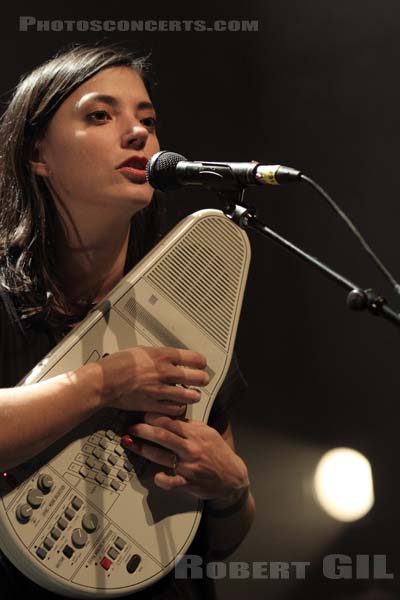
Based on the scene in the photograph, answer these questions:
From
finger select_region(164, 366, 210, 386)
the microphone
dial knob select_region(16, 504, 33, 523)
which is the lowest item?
dial knob select_region(16, 504, 33, 523)

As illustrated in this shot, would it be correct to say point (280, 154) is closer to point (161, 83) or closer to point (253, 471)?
point (161, 83)

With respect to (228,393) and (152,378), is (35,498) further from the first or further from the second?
(228,393)

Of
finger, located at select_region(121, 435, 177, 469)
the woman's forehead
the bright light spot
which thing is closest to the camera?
finger, located at select_region(121, 435, 177, 469)

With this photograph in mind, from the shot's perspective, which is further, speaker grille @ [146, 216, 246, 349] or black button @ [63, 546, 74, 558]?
speaker grille @ [146, 216, 246, 349]

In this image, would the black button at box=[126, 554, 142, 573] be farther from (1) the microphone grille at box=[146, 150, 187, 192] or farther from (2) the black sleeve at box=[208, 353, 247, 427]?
(1) the microphone grille at box=[146, 150, 187, 192]

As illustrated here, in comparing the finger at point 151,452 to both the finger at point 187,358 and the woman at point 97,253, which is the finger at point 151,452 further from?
the finger at point 187,358

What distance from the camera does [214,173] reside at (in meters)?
1.15

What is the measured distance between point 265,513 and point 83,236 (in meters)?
0.66

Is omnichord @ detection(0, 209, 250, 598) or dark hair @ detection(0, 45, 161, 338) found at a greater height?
dark hair @ detection(0, 45, 161, 338)

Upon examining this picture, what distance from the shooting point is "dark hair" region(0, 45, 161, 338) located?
59.2 inches

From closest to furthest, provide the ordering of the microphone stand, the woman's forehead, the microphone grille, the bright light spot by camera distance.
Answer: the microphone stand, the microphone grille, the woman's forehead, the bright light spot

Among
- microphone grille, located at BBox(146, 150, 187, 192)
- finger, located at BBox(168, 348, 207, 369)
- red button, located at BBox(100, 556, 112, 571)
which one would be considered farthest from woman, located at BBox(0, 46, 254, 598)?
microphone grille, located at BBox(146, 150, 187, 192)

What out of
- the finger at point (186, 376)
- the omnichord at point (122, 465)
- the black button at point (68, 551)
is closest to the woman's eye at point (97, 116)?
the omnichord at point (122, 465)

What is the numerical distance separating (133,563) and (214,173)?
56cm
